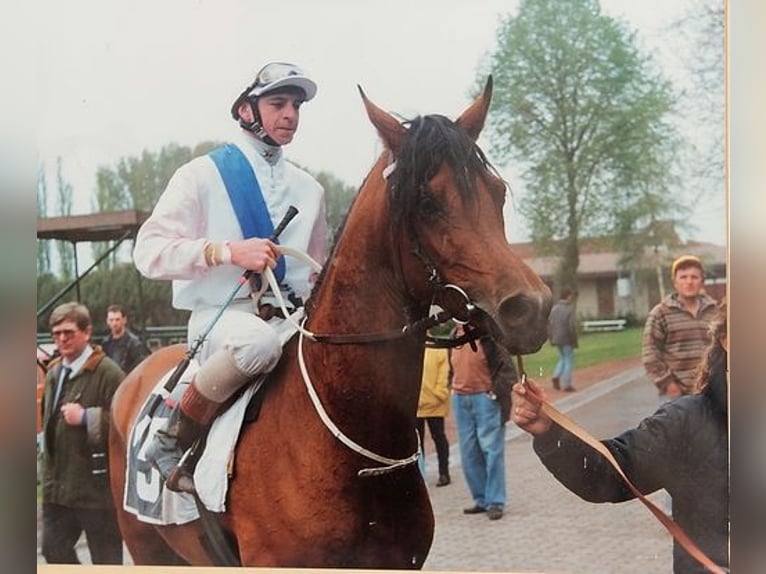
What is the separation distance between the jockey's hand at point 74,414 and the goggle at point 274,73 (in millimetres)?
1343

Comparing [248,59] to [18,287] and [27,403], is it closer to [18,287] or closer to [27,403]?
[18,287]

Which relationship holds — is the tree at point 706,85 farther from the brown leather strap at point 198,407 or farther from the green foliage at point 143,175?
the brown leather strap at point 198,407

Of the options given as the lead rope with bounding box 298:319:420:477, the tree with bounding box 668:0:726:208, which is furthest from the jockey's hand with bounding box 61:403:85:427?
the tree with bounding box 668:0:726:208

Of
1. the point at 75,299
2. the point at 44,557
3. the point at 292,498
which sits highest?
the point at 75,299

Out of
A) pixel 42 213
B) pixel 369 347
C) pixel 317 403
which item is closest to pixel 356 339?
pixel 369 347

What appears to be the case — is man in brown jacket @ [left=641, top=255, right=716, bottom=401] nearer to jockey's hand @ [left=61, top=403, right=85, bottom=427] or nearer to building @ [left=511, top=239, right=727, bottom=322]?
building @ [left=511, top=239, right=727, bottom=322]

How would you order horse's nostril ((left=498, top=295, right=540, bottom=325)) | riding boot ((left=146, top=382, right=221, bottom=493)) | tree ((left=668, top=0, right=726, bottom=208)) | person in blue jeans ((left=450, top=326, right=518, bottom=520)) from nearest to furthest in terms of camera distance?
1. horse's nostril ((left=498, top=295, right=540, bottom=325))
2. tree ((left=668, top=0, right=726, bottom=208))
3. person in blue jeans ((left=450, top=326, right=518, bottom=520))
4. riding boot ((left=146, top=382, right=221, bottom=493))

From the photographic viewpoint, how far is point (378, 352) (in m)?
3.15

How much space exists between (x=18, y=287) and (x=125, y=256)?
17.4 inches

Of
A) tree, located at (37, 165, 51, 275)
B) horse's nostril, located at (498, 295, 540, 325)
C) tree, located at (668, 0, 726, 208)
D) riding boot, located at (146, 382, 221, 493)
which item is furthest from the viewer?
tree, located at (37, 165, 51, 275)

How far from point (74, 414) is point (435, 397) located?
135cm

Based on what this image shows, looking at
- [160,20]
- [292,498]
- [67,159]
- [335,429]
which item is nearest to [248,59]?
[160,20]

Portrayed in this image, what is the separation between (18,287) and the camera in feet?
11.4

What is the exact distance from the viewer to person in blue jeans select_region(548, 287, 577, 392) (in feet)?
10.3
